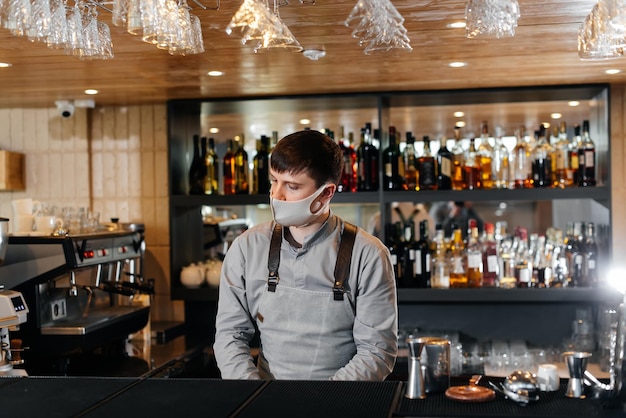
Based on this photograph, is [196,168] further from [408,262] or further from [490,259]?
[490,259]

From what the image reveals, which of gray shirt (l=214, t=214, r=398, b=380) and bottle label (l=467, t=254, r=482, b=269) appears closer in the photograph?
gray shirt (l=214, t=214, r=398, b=380)

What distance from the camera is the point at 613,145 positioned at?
4707 mm

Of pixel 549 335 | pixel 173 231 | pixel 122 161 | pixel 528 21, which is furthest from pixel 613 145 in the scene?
pixel 122 161

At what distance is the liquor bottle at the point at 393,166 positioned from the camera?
184 inches

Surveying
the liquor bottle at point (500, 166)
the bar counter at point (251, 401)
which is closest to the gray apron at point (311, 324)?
the bar counter at point (251, 401)

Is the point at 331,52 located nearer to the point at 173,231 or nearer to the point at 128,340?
the point at 173,231

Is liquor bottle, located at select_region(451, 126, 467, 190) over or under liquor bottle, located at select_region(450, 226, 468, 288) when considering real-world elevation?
over

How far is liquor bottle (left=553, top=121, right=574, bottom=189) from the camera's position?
4.57 metres

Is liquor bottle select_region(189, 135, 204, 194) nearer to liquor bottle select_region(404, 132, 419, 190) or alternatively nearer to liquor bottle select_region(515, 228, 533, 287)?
liquor bottle select_region(404, 132, 419, 190)

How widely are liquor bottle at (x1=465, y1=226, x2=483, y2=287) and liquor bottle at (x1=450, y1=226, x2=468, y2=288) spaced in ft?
0.08

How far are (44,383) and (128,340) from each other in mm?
2620

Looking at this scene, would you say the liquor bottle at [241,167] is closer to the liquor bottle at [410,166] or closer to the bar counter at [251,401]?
the liquor bottle at [410,166]

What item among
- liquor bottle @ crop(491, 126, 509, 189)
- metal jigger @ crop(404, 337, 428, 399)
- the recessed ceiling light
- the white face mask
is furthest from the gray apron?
liquor bottle @ crop(491, 126, 509, 189)

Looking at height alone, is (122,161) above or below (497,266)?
above
